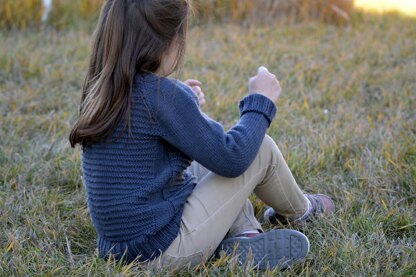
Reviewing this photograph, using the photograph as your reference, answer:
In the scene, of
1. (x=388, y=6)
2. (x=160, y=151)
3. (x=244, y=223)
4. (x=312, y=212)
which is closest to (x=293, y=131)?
(x=312, y=212)

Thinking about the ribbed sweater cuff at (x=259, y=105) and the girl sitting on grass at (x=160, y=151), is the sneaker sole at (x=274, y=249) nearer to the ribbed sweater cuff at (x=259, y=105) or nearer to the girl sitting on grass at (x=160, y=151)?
the girl sitting on grass at (x=160, y=151)

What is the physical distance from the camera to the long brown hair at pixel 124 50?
1939mm

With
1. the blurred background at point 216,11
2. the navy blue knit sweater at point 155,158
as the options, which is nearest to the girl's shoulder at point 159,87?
the navy blue knit sweater at point 155,158

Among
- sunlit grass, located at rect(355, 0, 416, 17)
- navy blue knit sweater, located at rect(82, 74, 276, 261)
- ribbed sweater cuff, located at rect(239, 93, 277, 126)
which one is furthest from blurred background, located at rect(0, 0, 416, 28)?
navy blue knit sweater, located at rect(82, 74, 276, 261)

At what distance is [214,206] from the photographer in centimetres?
214

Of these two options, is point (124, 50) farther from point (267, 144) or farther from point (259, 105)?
point (267, 144)

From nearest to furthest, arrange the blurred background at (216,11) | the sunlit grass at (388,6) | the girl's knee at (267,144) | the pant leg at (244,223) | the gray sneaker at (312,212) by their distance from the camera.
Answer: the girl's knee at (267,144)
the pant leg at (244,223)
the gray sneaker at (312,212)
the blurred background at (216,11)
the sunlit grass at (388,6)

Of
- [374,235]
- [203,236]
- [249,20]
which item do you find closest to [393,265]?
[374,235]

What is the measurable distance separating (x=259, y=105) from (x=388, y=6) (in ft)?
15.0

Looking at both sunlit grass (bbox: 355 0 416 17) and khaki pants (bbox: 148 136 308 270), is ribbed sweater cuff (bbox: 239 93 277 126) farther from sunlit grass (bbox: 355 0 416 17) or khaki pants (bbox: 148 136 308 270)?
sunlit grass (bbox: 355 0 416 17)

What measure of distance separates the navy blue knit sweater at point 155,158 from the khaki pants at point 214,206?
0.04 m

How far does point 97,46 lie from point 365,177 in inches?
54.5

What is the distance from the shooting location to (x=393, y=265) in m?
2.17

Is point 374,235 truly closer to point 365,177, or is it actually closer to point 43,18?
point 365,177
